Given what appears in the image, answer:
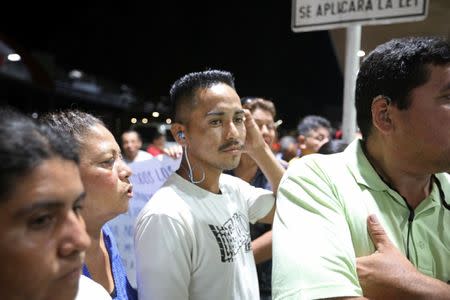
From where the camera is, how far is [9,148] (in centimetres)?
94

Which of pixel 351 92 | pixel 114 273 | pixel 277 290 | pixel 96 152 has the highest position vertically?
pixel 351 92

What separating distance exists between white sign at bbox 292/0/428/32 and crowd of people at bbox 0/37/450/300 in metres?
0.67

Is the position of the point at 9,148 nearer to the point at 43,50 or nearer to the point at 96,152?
the point at 96,152

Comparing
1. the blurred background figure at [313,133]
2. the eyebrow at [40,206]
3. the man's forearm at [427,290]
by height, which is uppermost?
the eyebrow at [40,206]

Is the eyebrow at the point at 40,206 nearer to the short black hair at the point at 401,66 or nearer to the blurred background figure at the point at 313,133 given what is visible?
the short black hair at the point at 401,66

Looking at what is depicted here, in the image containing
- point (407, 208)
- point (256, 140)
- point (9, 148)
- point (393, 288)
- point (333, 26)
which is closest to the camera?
point (9, 148)

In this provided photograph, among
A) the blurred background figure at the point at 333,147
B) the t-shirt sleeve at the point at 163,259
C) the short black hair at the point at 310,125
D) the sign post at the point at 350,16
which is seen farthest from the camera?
the short black hair at the point at 310,125

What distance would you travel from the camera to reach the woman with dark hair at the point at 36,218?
35.6 inches

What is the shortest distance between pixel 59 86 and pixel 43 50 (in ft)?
11.7

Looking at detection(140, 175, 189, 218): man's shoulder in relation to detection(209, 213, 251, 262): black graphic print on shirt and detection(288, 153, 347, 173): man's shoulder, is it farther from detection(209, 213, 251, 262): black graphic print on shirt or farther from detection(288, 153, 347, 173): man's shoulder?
detection(288, 153, 347, 173): man's shoulder

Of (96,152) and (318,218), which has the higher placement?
(96,152)

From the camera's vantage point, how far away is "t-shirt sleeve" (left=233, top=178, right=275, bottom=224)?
256 cm

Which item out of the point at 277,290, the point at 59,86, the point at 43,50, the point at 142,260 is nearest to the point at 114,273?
the point at 142,260

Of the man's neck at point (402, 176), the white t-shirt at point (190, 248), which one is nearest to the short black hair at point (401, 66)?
the man's neck at point (402, 176)
